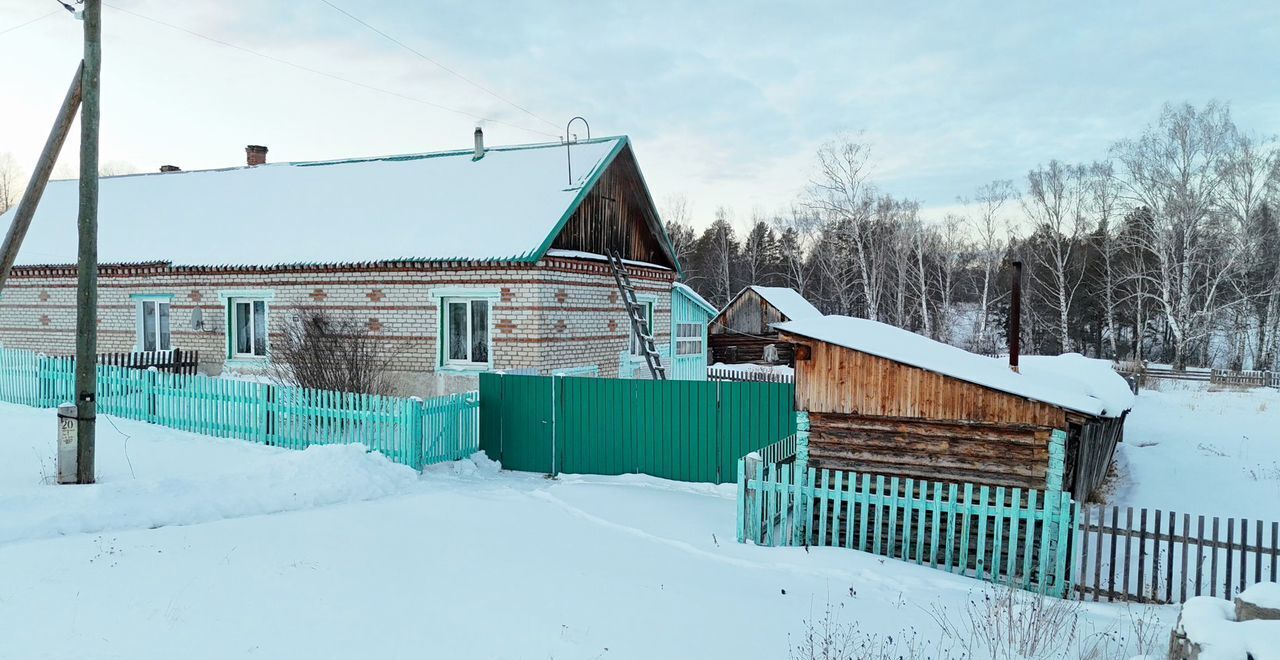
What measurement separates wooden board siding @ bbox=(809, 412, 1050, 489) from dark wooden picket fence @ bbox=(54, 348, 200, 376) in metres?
13.9

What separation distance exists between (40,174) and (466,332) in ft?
26.9

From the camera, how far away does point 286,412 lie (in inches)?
510

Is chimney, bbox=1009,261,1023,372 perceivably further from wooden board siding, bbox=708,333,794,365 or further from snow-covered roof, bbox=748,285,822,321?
wooden board siding, bbox=708,333,794,365

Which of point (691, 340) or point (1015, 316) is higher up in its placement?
point (1015, 316)

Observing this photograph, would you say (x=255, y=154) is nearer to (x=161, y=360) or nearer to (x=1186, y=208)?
(x=161, y=360)

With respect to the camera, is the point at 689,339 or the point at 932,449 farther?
the point at 689,339

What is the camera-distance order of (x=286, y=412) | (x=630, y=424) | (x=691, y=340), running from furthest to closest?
(x=691, y=340)
(x=286, y=412)
(x=630, y=424)

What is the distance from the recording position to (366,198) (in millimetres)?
19266

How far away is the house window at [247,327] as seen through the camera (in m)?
18.5

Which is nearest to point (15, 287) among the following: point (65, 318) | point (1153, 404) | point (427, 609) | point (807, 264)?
point (65, 318)

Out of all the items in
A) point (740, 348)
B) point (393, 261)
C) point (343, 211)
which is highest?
point (343, 211)

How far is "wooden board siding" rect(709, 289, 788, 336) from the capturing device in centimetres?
3528

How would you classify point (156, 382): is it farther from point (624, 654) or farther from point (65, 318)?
point (624, 654)

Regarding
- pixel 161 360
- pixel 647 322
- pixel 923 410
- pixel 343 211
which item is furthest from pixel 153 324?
pixel 923 410
